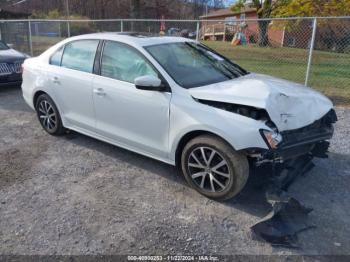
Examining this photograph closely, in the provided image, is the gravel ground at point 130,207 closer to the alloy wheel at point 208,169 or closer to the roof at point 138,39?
the alloy wheel at point 208,169

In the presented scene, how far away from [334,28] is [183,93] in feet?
34.9

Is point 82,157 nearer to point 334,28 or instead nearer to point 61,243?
point 61,243

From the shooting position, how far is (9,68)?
27.1ft

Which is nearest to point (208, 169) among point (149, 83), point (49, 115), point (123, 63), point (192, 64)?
point (149, 83)

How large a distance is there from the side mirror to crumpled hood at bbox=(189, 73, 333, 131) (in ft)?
1.16

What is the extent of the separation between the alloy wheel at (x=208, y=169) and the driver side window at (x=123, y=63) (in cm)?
106

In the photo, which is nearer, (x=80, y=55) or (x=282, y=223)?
(x=282, y=223)

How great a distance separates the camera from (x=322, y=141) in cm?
374

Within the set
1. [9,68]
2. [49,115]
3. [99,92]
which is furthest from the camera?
[9,68]

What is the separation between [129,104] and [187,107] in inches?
32.6

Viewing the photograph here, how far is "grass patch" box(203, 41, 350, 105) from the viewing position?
1099 cm

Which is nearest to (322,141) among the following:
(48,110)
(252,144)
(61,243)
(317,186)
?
(317,186)

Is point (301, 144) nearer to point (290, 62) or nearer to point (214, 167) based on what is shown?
point (214, 167)

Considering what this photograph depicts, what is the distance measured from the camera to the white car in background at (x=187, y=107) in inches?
126
